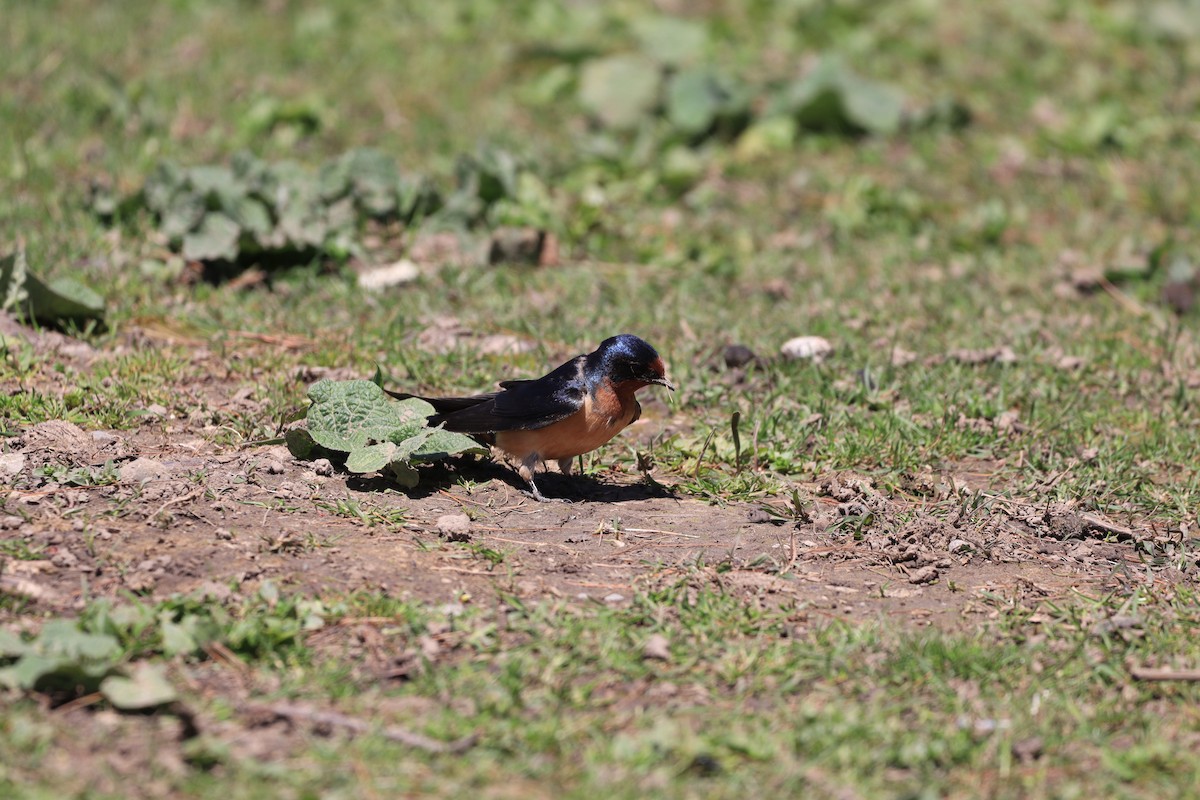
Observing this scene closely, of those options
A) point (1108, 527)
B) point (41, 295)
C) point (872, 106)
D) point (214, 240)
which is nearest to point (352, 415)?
point (41, 295)

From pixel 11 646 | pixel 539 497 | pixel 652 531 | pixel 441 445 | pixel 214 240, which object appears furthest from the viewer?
pixel 214 240

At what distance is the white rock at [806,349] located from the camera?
22.3ft

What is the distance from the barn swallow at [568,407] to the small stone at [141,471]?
1.04m

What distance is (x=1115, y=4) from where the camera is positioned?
12.0m

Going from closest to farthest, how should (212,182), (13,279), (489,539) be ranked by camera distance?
(489,539) → (13,279) → (212,182)

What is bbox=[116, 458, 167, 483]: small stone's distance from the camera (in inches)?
194

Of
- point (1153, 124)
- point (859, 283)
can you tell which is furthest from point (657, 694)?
point (1153, 124)

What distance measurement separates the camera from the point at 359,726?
12.0 feet

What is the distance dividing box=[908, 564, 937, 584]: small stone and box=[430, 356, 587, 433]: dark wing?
4.49 ft

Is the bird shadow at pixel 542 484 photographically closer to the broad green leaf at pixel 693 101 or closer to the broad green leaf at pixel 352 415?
the broad green leaf at pixel 352 415

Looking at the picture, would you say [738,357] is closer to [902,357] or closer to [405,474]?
[902,357]

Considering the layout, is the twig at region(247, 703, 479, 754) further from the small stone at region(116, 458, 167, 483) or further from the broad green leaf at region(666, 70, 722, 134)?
the broad green leaf at region(666, 70, 722, 134)

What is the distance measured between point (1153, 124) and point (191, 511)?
8.46 metres

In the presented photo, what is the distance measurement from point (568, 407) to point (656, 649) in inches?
51.2
